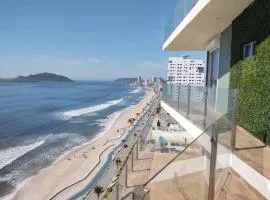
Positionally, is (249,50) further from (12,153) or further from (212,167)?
(12,153)

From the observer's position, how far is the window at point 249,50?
907 centimetres

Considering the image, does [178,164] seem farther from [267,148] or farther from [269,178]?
[267,148]

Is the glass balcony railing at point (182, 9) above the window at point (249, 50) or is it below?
above

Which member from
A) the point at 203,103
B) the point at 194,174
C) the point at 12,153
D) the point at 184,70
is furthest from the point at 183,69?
the point at 194,174

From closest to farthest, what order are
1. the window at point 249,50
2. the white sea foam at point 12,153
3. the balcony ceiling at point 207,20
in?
the balcony ceiling at point 207,20, the window at point 249,50, the white sea foam at point 12,153

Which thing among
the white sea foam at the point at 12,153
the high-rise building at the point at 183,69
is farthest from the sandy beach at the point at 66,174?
the high-rise building at the point at 183,69

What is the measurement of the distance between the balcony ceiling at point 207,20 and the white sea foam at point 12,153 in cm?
2131

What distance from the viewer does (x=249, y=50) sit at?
954 cm

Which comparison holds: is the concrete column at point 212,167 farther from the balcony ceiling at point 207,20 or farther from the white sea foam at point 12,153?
the white sea foam at point 12,153

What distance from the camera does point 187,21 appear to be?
10727 millimetres

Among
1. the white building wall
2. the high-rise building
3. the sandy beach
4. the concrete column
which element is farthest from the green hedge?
the high-rise building

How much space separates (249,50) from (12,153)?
28.5 meters

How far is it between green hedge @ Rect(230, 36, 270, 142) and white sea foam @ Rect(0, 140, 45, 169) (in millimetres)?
24566

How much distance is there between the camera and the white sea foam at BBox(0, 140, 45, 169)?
29386mm
